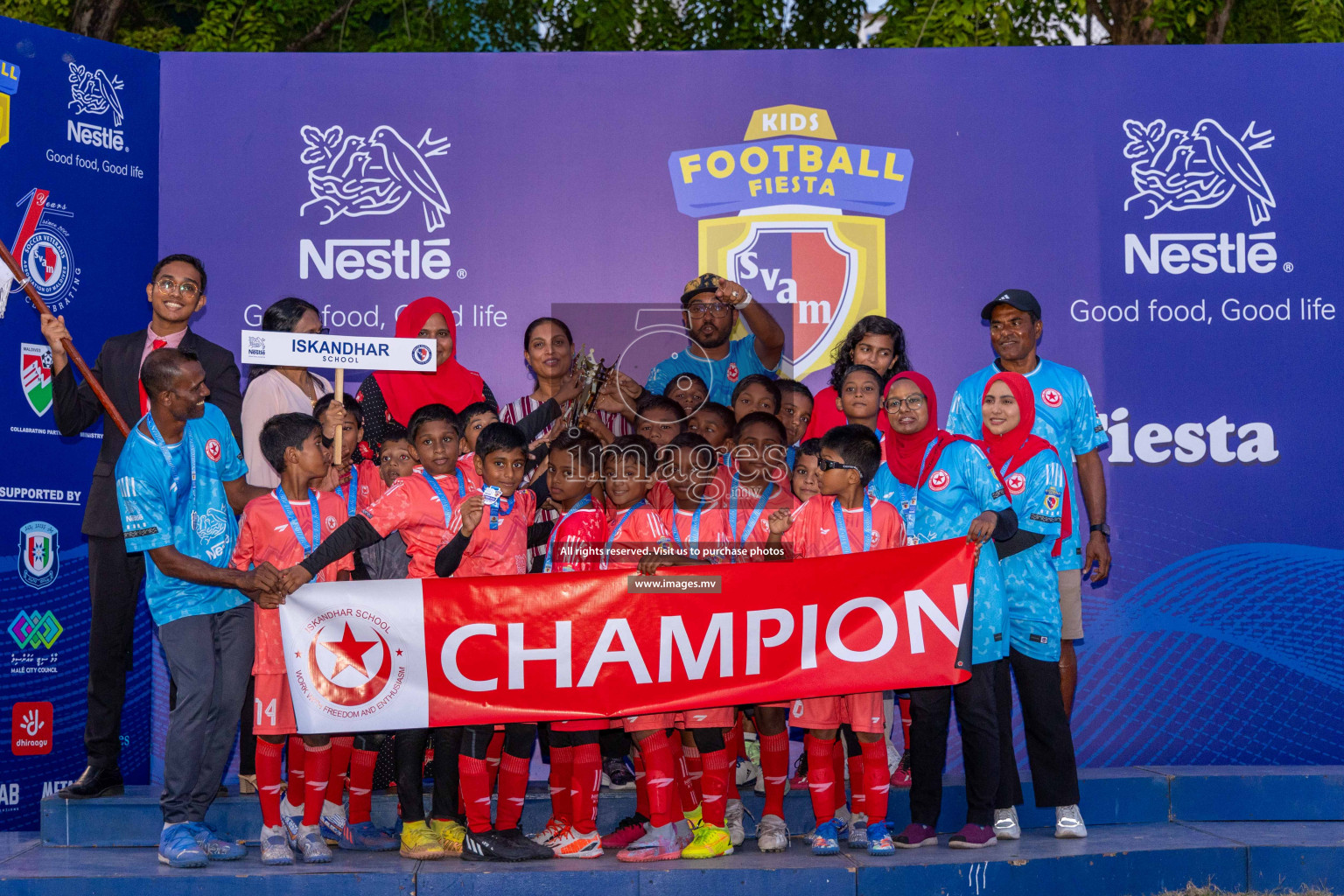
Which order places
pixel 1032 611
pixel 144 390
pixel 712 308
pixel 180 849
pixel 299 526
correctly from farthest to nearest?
1. pixel 712 308
2. pixel 144 390
3. pixel 1032 611
4. pixel 299 526
5. pixel 180 849

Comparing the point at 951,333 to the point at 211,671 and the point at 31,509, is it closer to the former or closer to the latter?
the point at 211,671

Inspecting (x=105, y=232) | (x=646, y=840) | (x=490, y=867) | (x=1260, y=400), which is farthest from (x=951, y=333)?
(x=105, y=232)

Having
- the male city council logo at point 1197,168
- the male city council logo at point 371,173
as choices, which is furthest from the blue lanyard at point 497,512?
the male city council logo at point 1197,168

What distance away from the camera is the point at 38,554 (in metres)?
5.45

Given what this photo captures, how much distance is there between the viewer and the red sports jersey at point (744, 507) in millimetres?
4691

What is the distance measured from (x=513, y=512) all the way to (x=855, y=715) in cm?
150

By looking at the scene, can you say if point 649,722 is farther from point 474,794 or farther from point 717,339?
point 717,339

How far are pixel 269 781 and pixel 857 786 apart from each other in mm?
2202

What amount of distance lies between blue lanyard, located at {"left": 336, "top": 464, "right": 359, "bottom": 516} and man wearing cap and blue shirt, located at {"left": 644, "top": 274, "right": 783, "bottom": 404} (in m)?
1.50

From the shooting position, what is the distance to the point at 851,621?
4.57 metres

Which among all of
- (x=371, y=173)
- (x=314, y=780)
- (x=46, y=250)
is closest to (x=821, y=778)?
(x=314, y=780)

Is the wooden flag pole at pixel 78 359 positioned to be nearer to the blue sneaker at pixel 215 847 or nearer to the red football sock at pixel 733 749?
the blue sneaker at pixel 215 847

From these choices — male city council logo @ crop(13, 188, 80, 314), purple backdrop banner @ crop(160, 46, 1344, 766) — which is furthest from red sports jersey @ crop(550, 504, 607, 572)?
male city council logo @ crop(13, 188, 80, 314)

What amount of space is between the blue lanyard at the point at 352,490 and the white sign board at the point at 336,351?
519mm
